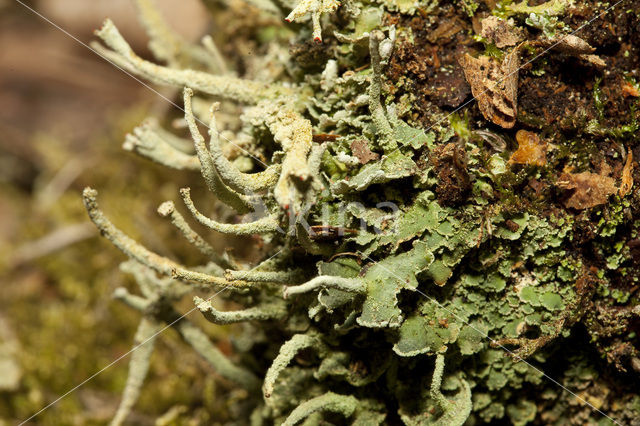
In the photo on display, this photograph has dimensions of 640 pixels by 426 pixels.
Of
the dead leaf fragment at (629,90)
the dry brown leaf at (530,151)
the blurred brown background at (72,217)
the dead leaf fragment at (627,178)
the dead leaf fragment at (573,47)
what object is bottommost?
the blurred brown background at (72,217)

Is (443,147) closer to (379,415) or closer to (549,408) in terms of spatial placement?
(379,415)

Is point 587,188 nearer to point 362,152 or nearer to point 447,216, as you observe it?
point 447,216

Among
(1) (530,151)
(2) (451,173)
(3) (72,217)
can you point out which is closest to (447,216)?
(2) (451,173)

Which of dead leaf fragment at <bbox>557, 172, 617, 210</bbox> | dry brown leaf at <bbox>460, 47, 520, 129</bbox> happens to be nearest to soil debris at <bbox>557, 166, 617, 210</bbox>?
dead leaf fragment at <bbox>557, 172, 617, 210</bbox>

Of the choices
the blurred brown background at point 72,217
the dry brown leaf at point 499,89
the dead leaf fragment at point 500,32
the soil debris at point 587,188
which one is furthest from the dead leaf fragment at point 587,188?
the blurred brown background at point 72,217

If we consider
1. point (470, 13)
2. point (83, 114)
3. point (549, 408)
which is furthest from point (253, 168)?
point (83, 114)

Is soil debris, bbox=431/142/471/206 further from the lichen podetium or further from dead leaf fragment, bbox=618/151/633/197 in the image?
dead leaf fragment, bbox=618/151/633/197

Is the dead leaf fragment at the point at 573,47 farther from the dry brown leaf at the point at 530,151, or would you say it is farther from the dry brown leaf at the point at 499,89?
the dry brown leaf at the point at 530,151
